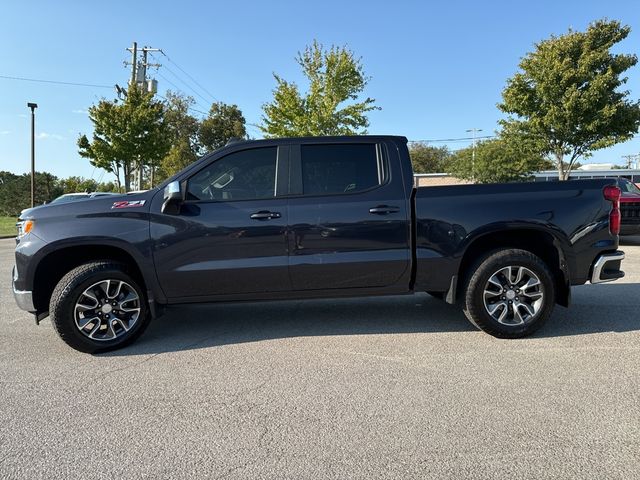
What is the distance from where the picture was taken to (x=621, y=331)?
14.9 feet

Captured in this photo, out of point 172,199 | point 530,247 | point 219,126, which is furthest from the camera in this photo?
point 219,126

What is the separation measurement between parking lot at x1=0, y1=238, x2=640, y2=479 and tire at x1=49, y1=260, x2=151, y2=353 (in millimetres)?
161

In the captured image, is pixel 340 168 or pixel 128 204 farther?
pixel 340 168

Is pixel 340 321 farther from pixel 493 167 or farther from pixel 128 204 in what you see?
pixel 493 167

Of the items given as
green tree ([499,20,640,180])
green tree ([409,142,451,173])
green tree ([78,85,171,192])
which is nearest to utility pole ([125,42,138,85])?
green tree ([78,85,171,192])

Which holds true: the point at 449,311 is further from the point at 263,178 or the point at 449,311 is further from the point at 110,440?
the point at 110,440

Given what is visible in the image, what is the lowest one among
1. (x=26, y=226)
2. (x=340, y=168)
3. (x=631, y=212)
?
(x=26, y=226)

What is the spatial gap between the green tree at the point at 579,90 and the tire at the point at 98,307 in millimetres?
17273

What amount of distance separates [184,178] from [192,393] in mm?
1939

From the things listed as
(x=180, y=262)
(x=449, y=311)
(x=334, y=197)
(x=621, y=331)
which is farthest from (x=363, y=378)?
(x=621, y=331)

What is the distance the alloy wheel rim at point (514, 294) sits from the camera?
4262 millimetres

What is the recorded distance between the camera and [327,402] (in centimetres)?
304

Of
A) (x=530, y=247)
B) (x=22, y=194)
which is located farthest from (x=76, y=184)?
(x=530, y=247)

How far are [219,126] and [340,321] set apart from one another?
42.2 meters
